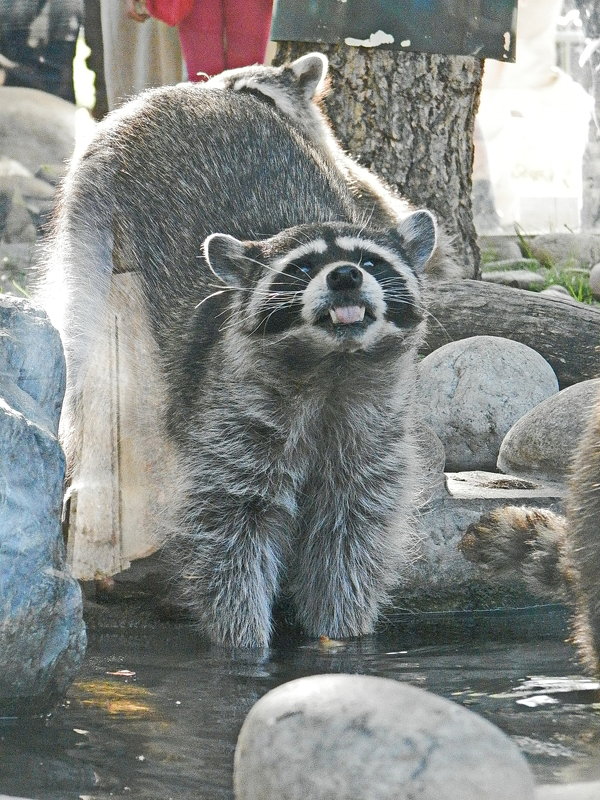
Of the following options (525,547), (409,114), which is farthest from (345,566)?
(409,114)

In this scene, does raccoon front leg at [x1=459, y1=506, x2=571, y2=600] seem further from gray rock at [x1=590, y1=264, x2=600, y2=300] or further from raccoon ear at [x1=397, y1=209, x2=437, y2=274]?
gray rock at [x1=590, y1=264, x2=600, y2=300]

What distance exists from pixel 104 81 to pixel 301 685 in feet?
16.5

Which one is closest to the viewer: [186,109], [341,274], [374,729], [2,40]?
[374,729]

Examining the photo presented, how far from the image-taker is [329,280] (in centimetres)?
389

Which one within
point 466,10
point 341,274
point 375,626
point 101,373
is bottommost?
point 375,626

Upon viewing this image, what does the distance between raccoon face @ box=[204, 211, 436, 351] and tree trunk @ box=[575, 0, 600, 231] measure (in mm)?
4598

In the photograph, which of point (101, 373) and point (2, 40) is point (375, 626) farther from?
point (2, 40)

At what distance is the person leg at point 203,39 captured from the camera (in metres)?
6.60

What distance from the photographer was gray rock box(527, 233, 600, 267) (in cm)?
1008

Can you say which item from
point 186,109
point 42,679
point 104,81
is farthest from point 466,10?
point 42,679

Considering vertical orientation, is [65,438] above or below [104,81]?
below

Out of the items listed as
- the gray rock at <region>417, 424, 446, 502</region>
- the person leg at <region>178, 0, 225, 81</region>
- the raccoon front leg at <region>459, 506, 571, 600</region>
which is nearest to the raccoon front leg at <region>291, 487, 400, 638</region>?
the gray rock at <region>417, 424, 446, 502</region>

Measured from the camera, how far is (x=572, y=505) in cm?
351

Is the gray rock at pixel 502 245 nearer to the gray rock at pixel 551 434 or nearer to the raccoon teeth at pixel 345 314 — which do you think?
the gray rock at pixel 551 434
